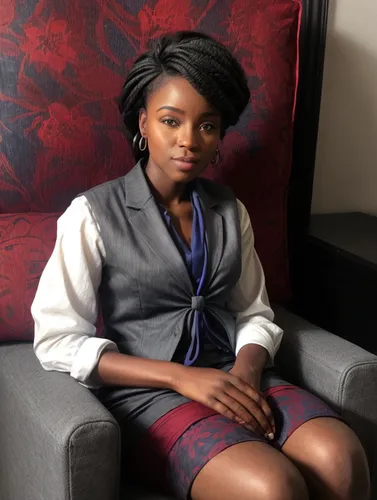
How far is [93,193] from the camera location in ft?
4.12

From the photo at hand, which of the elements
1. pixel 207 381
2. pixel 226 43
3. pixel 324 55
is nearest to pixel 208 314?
pixel 207 381

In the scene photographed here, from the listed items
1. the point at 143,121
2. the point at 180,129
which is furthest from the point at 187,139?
the point at 143,121

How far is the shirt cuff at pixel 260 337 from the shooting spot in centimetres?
131

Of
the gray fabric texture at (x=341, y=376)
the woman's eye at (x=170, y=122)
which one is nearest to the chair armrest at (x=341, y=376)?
the gray fabric texture at (x=341, y=376)

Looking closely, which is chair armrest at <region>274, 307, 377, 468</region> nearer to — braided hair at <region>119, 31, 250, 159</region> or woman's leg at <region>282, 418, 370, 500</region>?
woman's leg at <region>282, 418, 370, 500</region>

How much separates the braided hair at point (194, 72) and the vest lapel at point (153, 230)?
0.55 ft

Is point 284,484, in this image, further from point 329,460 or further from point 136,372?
point 136,372

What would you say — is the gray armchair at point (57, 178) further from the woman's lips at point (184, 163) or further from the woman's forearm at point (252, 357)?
the woman's lips at point (184, 163)

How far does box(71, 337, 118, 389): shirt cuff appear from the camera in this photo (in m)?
1.16

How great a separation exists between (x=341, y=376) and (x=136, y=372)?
1.27ft

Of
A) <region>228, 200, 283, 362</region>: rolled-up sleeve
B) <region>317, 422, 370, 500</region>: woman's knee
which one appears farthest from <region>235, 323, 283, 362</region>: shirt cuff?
<region>317, 422, 370, 500</region>: woman's knee

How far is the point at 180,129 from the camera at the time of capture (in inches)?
47.7

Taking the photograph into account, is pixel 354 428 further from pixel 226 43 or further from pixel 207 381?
pixel 226 43

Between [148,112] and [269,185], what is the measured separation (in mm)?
463
